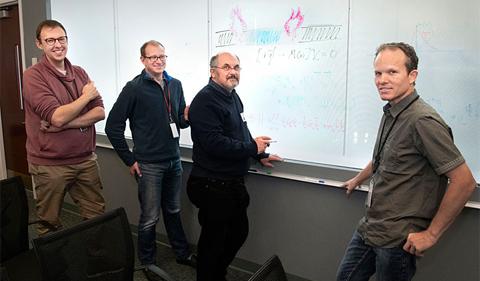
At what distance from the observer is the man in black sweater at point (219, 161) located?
2.09 metres

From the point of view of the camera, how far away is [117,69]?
344 centimetres

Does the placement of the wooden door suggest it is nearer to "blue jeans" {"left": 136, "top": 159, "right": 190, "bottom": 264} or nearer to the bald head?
"blue jeans" {"left": 136, "top": 159, "right": 190, "bottom": 264}

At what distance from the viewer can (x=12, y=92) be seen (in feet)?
15.6

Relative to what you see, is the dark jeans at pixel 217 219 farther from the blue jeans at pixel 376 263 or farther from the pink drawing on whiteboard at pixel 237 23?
the pink drawing on whiteboard at pixel 237 23

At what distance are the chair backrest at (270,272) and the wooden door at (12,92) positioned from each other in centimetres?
436

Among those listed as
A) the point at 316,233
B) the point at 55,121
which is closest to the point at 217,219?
the point at 316,233

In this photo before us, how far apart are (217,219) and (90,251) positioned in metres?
0.81

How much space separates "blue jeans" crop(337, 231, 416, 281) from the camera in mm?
1507

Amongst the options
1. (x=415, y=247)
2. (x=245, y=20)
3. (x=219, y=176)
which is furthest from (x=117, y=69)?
(x=415, y=247)

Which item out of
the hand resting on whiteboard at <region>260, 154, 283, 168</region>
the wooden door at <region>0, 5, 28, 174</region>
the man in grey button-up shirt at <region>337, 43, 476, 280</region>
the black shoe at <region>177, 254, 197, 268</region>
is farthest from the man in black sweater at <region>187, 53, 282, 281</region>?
the wooden door at <region>0, 5, 28, 174</region>

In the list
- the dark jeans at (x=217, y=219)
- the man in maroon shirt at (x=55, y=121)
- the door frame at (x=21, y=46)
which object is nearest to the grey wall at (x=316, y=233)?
the dark jeans at (x=217, y=219)

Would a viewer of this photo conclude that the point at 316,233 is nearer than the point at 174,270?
Yes

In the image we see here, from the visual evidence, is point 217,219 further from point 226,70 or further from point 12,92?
point 12,92

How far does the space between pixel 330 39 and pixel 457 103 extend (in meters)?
0.72
